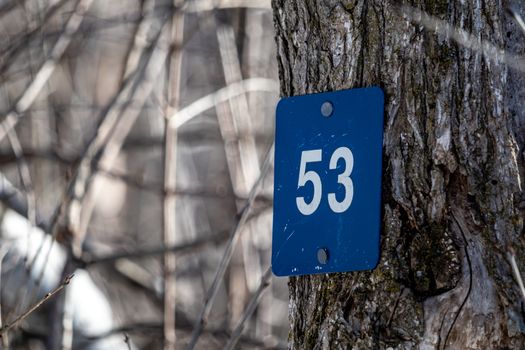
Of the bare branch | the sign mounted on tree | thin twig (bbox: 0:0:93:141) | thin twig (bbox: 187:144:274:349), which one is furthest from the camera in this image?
the bare branch

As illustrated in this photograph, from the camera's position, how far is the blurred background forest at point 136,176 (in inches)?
135

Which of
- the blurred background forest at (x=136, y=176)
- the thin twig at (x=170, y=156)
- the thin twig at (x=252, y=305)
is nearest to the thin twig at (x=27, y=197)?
the blurred background forest at (x=136, y=176)

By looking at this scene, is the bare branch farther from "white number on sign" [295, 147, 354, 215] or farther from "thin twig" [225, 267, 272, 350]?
"white number on sign" [295, 147, 354, 215]

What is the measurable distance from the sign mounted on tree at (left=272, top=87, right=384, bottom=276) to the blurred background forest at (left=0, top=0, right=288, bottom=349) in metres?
0.71

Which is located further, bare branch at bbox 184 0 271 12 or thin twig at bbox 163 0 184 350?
bare branch at bbox 184 0 271 12

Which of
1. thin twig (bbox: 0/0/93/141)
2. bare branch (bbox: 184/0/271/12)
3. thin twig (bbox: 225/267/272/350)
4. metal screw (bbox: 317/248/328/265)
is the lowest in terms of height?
thin twig (bbox: 225/267/272/350)

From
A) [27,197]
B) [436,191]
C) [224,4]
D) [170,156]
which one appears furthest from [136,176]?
[436,191]

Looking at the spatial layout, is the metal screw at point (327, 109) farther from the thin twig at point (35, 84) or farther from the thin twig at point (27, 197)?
the thin twig at point (35, 84)

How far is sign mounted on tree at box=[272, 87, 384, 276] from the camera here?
1696 mm

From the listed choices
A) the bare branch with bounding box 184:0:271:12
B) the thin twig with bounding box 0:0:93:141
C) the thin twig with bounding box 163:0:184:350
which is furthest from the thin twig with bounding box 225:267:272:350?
the bare branch with bounding box 184:0:271:12

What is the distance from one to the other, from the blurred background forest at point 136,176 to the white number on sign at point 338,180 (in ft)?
2.48

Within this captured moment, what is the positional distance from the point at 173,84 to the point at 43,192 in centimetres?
156

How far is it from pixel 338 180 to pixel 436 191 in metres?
0.18

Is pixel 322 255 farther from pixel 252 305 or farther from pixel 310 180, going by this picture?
pixel 252 305
